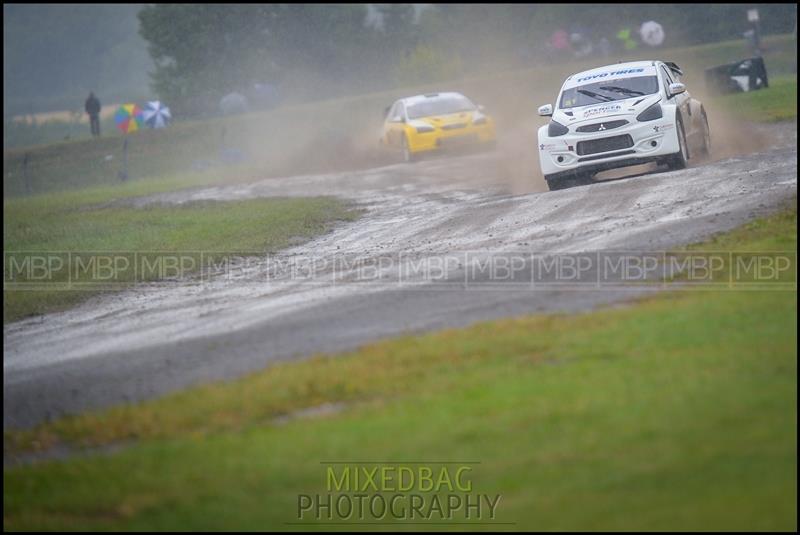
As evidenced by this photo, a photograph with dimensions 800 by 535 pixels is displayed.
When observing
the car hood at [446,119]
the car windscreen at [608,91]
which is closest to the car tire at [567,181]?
the car windscreen at [608,91]

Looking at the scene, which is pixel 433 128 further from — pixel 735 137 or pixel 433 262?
pixel 433 262

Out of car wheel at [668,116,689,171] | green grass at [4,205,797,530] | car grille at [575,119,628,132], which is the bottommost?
green grass at [4,205,797,530]

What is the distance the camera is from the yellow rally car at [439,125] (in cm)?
2627

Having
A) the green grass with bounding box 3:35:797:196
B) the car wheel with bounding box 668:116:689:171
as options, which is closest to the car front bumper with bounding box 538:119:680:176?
the car wheel with bounding box 668:116:689:171

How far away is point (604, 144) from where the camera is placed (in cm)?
1672

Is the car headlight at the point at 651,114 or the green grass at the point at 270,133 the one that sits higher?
the green grass at the point at 270,133

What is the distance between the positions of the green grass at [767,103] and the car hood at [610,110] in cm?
846

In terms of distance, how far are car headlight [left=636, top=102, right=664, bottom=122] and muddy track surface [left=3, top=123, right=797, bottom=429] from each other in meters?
0.85

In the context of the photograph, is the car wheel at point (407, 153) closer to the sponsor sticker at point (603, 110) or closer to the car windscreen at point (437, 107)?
the car windscreen at point (437, 107)

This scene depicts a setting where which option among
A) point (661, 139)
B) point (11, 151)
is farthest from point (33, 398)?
point (11, 151)

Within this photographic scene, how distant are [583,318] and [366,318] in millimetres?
1981

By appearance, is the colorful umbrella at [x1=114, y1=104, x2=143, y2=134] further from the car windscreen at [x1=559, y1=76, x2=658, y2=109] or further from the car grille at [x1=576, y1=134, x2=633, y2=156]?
the car grille at [x1=576, y1=134, x2=633, y2=156]

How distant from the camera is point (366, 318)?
31.6 feet

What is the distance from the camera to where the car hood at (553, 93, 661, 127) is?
16688 mm
